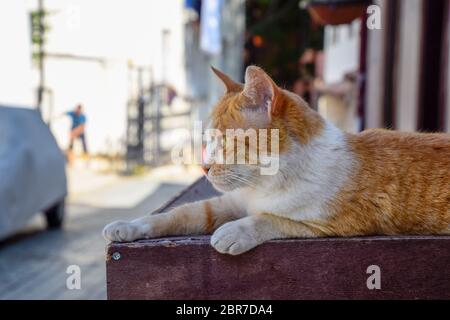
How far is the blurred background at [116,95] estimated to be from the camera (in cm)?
540

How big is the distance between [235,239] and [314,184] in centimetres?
37

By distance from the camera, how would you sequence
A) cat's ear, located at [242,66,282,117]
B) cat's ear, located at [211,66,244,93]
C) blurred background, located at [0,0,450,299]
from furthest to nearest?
blurred background, located at [0,0,450,299] < cat's ear, located at [211,66,244,93] < cat's ear, located at [242,66,282,117]

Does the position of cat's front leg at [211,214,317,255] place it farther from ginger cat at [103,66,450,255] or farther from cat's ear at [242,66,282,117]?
cat's ear at [242,66,282,117]

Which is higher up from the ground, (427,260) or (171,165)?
(427,260)

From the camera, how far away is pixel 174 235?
2.22 metres

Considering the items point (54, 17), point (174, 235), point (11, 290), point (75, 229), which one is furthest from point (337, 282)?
point (54, 17)

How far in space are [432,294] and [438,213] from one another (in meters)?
0.32

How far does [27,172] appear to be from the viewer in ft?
19.2

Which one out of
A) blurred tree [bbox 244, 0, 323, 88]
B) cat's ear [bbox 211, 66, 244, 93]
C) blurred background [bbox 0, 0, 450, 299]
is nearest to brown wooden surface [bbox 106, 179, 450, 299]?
cat's ear [bbox 211, 66, 244, 93]

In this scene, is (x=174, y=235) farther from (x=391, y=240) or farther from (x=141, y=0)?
(x=141, y=0)

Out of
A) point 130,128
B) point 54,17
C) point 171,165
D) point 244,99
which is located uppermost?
point 54,17

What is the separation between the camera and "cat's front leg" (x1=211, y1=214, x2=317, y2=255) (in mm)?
Answer: 1920

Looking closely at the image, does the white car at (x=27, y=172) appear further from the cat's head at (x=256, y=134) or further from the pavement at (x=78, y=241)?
the cat's head at (x=256, y=134)

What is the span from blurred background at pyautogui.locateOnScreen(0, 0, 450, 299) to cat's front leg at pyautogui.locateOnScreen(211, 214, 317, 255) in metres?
0.97
